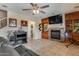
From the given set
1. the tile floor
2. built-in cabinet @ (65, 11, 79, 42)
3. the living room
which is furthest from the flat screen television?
the tile floor

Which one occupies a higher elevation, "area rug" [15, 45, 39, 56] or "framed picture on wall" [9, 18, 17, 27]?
"framed picture on wall" [9, 18, 17, 27]

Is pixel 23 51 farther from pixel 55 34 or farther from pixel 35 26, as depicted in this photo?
pixel 55 34

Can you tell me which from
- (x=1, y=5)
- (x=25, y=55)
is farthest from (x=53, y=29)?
(x=1, y=5)

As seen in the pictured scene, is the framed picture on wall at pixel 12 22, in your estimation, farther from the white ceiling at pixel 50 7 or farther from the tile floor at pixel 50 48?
the tile floor at pixel 50 48

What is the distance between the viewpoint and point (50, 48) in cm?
237

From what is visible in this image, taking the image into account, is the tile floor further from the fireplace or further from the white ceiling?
the white ceiling

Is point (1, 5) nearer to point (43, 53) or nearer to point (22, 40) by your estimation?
point (22, 40)

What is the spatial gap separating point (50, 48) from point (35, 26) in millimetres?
510

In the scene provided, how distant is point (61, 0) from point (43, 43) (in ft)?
2.89

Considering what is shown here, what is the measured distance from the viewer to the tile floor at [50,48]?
2.30m

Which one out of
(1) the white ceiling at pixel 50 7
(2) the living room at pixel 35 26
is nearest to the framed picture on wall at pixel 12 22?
(2) the living room at pixel 35 26

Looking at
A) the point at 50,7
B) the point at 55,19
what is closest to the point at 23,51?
the point at 55,19

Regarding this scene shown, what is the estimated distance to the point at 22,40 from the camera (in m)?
2.42

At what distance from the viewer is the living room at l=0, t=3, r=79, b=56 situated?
2330 millimetres
